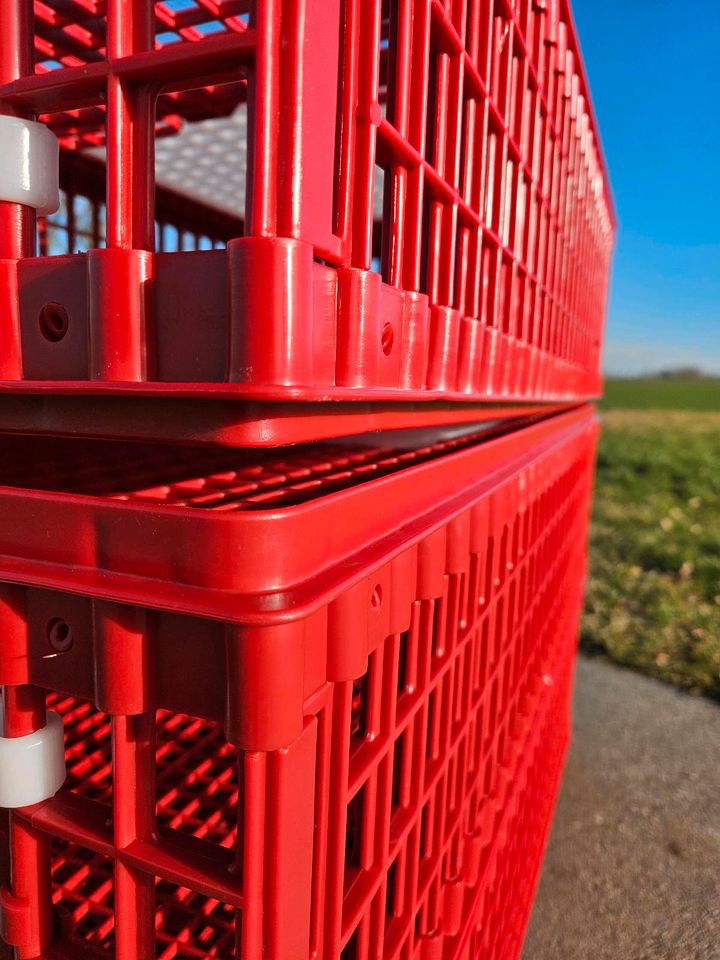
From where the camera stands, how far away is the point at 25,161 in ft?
2.38

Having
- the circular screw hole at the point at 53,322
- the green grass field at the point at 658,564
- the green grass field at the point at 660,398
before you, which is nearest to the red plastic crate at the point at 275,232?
the circular screw hole at the point at 53,322

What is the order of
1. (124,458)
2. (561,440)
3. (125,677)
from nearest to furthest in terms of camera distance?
(125,677)
(124,458)
(561,440)

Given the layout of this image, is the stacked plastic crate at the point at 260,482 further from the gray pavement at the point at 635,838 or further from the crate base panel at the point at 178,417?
the gray pavement at the point at 635,838

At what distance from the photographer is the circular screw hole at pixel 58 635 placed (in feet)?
2.44

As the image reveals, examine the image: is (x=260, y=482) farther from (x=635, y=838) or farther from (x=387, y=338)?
(x=635, y=838)

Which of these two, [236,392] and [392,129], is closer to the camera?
[236,392]

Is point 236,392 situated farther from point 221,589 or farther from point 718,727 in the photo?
point 718,727

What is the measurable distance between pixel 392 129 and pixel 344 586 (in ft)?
1.70

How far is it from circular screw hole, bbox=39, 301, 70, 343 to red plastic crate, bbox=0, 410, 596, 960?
0.57ft

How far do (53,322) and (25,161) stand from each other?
0.17m

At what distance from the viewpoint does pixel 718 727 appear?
13.6ft

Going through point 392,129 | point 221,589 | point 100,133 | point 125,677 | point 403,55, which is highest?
point 100,133

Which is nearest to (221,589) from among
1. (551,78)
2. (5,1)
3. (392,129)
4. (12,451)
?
(392,129)

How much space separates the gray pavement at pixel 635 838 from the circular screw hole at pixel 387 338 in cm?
260
